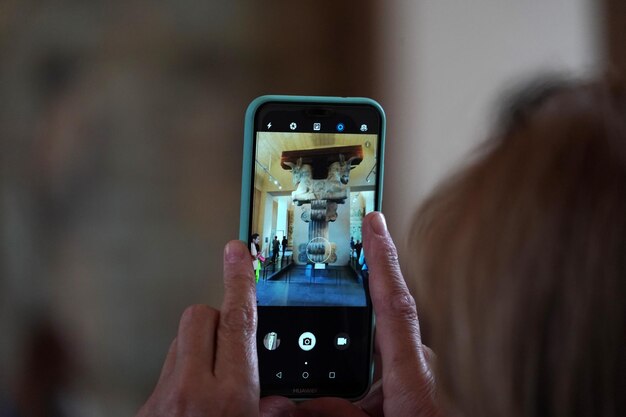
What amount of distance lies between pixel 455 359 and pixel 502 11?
0.49 m

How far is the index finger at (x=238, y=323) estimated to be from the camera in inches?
12.0

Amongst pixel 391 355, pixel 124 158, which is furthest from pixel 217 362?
pixel 124 158

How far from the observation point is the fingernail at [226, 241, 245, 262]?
349mm

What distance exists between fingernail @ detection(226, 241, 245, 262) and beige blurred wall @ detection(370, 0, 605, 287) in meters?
0.23

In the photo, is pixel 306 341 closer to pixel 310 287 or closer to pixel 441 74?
pixel 310 287

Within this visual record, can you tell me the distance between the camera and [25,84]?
51cm

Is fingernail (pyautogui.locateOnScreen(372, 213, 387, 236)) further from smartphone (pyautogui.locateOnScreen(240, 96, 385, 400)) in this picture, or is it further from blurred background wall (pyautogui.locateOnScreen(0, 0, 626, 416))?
blurred background wall (pyautogui.locateOnScreen(0, 0, 626, 416))

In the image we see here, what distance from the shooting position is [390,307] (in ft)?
1.15

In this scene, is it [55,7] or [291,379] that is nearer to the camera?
[291,379]

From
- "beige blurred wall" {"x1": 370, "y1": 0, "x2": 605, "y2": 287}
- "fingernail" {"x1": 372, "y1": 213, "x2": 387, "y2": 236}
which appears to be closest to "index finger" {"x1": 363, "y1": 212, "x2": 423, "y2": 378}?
"fingernail" {"x1": 372, "y1": 213, "x2": 387, "y2": 236}

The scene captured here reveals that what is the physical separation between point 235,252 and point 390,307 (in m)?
0.12

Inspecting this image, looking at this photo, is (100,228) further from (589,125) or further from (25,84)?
(589,125)

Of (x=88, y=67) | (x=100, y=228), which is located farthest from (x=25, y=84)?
(x=100, y=228)

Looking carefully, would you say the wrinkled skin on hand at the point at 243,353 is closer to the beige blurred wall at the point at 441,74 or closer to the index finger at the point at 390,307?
the index finger at the point at 390,307
